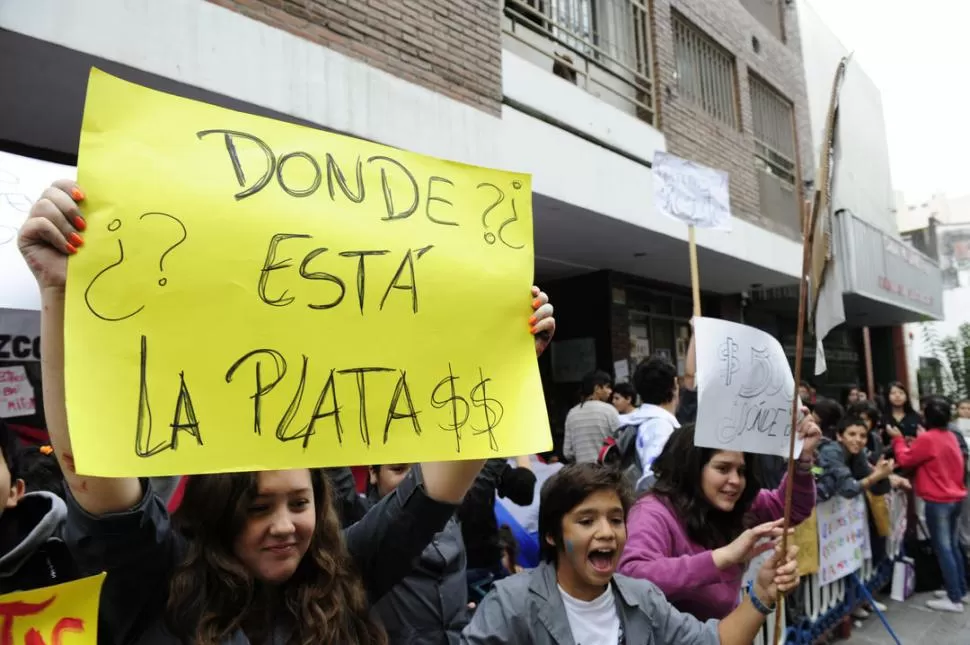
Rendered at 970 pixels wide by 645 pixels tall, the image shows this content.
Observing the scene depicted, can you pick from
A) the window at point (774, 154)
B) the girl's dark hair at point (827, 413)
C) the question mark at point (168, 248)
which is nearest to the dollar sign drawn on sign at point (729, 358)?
the question mark at point (168, 248)

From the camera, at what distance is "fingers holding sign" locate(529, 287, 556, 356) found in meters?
1.48

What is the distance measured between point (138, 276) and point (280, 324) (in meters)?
0.25

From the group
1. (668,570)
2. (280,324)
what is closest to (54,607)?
(280,324)

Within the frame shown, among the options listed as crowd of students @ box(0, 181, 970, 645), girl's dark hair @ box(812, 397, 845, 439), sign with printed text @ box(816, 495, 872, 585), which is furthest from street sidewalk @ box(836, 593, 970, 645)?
crowd of students @ box(0, 181, 970, 645)

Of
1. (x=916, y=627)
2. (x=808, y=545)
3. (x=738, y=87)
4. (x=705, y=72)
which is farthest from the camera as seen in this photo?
(x=738, y=87)

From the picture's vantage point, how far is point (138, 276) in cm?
112

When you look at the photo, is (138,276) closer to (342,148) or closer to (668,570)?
(342,148)

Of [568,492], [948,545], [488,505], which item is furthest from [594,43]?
[568,492]

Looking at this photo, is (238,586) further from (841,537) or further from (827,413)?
(827,413)

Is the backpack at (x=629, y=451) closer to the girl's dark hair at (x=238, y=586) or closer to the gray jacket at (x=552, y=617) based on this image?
the gray jacket at (x=552, y=617)

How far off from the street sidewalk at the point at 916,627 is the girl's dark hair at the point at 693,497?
3.43m

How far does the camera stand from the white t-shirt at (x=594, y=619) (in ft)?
5.84

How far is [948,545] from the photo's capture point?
18.5 feet

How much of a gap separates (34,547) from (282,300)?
63cm
